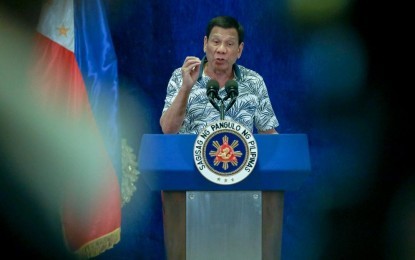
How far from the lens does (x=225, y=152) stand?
7.59ft

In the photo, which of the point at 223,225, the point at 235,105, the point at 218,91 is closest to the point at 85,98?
the point at 235,105

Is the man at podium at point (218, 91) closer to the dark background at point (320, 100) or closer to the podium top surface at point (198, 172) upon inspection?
the podium top surface at point (198, 172)

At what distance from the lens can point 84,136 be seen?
3.42 metres

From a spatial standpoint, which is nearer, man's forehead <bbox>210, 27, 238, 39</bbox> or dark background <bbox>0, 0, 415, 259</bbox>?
man's forehead <bbox>210, 27, 238, 39</bbox>

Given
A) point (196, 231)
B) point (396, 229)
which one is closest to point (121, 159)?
point (196, 231)

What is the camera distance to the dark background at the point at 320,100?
3672 mm

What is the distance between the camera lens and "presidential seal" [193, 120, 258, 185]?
2.29 m

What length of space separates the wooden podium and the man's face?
51cm

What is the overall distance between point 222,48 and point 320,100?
3.83 ft

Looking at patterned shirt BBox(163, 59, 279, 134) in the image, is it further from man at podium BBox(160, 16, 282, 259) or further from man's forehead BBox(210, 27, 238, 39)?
man's forehead BBox(210, 27, 238, 39)

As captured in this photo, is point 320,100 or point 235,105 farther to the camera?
point 320,100

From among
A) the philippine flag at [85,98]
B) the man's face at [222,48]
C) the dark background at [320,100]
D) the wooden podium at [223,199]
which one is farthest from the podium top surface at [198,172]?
the dark background at [320,100]

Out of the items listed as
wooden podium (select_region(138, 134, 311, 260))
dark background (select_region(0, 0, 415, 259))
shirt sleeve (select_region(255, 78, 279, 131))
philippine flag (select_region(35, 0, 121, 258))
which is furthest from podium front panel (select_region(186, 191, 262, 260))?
dark background (select_region(0, 0, 415, 259))

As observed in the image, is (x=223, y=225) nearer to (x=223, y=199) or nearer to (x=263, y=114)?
(x=223, y=199)
